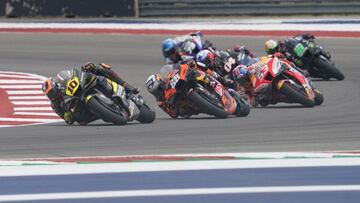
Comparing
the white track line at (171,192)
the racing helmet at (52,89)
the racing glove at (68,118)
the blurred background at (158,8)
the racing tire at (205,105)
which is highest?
the white track line at (171,192)

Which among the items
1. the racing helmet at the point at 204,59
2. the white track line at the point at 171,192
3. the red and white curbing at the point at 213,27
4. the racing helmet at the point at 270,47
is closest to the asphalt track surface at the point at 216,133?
the racing helmet at the point at 204,59

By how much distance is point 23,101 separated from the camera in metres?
17.2

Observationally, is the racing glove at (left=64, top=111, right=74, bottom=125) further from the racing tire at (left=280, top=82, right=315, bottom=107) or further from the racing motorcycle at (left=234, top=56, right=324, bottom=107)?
the racing tire at (left=280, top=82, right=315, bottom=107)

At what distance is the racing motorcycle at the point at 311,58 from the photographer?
18297 millimetres

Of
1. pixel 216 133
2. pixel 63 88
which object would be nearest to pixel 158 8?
pixel 63 88


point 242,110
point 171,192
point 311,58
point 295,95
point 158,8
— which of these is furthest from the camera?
point 158,8

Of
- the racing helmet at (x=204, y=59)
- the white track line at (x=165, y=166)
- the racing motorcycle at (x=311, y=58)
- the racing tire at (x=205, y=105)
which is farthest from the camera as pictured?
the racing motorcycle at (x=311, y=58)

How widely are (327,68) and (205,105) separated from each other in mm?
5773

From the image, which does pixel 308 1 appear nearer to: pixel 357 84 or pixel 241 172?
pixel 357 84

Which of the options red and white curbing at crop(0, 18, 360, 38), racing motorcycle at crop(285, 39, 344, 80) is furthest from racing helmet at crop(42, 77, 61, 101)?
red and white curbing at crop(0, 18, 360, 38)

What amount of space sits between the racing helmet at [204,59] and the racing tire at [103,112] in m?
2.01

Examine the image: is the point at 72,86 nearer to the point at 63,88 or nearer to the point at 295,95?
the point at 63,88

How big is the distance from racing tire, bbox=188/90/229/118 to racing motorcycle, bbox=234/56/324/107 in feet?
5.41

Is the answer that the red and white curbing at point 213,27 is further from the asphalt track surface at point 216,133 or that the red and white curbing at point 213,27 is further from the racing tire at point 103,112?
the racing tire at point 103,112
